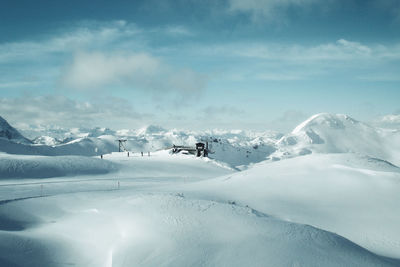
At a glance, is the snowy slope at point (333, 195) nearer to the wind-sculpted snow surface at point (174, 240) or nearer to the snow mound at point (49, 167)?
the wind-sculpted snow surface at point (174, 240)

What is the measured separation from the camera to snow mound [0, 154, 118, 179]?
32094 mm

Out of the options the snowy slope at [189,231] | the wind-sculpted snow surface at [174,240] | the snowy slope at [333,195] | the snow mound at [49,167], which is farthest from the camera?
the snow mound at [49,167]

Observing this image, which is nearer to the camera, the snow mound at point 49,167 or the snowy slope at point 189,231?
the snowy slope at point 189,231

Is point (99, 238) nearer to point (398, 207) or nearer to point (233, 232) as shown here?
point (233, 232)

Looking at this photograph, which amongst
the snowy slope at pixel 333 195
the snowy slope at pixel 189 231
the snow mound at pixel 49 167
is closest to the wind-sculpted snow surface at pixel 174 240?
the snowy slope at pixel 189 231

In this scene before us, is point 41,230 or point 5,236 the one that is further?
point 41,230

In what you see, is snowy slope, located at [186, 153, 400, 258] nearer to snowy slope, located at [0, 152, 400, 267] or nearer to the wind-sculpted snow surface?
snowy slope, located at [0, 152, 400, 267]

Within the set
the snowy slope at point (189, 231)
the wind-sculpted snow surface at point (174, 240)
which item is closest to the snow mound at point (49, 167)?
the snowy slope at point (189, 231)

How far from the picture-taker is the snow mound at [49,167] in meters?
32.1

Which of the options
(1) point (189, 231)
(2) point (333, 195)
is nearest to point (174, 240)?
(1) point (189, 231)

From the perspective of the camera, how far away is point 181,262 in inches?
347

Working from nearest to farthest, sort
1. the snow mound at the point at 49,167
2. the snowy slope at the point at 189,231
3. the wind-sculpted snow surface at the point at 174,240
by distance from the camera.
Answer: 1. the wind-sculpted snow surface at the point at 174,240
2. the snowy slope at the point at 189,231
3. the snow mound at the point at 49,167

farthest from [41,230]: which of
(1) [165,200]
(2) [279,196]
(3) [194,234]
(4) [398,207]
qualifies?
(4) [398,207]

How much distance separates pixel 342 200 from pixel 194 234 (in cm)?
1262
